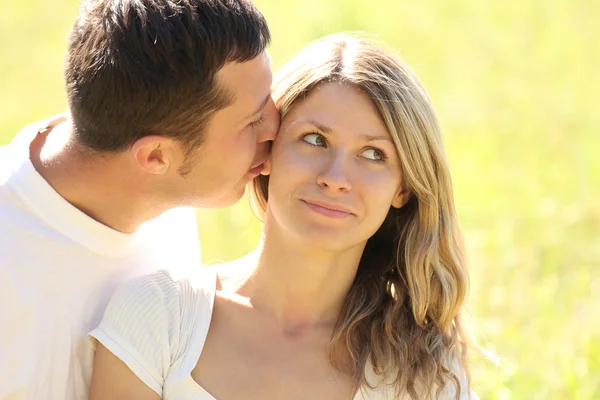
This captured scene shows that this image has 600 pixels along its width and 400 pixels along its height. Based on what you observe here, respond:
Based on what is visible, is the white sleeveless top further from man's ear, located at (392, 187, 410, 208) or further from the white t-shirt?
man's ear, located at (392, 187, 410, 208)

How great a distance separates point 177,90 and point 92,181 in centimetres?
40

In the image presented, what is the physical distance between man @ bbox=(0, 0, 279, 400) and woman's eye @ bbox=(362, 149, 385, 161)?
1.09 feet

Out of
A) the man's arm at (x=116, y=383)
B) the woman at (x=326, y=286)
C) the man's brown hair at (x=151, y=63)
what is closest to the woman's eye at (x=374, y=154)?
the woman at (x=326, y=286)

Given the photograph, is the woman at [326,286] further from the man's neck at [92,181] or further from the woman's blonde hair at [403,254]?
the man's neck at [92,181]

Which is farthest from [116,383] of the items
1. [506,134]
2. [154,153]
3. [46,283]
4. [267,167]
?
[506,134]

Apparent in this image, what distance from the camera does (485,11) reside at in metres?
9.74

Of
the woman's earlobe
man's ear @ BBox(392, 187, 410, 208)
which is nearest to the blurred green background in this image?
man's ear @ BBox(392, 187, 410, 208)

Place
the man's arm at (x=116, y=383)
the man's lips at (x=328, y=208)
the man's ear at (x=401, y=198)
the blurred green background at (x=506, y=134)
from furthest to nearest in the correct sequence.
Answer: the blurred green background at (x=506, y=134) < the man's ear at (x=401, y=198) < the man's lips at (x=328, y=208) < the man's arm at (x=116, y=383)

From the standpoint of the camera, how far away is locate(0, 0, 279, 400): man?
9.62 feet

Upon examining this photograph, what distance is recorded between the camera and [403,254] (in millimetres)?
3379

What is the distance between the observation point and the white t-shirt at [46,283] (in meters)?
2.90

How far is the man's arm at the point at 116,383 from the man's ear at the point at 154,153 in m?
0.60

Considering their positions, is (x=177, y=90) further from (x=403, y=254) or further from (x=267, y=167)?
(x=403, y=254)

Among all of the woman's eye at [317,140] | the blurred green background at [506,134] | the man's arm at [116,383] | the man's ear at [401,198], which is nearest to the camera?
the man's arm at [116,383]
